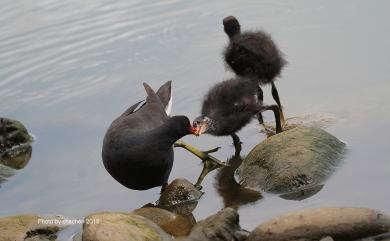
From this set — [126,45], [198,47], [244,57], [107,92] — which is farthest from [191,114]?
[126,45]

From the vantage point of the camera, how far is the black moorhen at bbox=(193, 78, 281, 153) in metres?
7.05

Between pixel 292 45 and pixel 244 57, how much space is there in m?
1.73

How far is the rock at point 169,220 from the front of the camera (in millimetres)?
5750

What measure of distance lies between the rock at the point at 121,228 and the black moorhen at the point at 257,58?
2.58 meters

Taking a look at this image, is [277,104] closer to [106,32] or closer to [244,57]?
[244,57]

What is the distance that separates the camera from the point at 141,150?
600 cm

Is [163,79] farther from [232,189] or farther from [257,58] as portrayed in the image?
[232,189]

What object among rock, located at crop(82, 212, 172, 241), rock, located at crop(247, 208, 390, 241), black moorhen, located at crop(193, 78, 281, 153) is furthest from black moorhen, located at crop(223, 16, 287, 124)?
rock, located at crop(247, 208, 390, 241)

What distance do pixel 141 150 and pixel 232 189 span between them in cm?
91

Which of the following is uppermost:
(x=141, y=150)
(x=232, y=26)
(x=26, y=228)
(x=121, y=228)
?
(x=232, y=26)

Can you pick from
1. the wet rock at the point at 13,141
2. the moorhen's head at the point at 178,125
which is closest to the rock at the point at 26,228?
the moorhen's head at the point at 178,125

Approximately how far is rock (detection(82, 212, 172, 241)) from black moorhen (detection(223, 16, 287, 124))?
→ 258cm

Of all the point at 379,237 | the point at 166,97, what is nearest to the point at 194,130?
the point at 166,97

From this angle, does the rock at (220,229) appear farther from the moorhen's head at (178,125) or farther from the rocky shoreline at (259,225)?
the moorhen's head at (178,125)
